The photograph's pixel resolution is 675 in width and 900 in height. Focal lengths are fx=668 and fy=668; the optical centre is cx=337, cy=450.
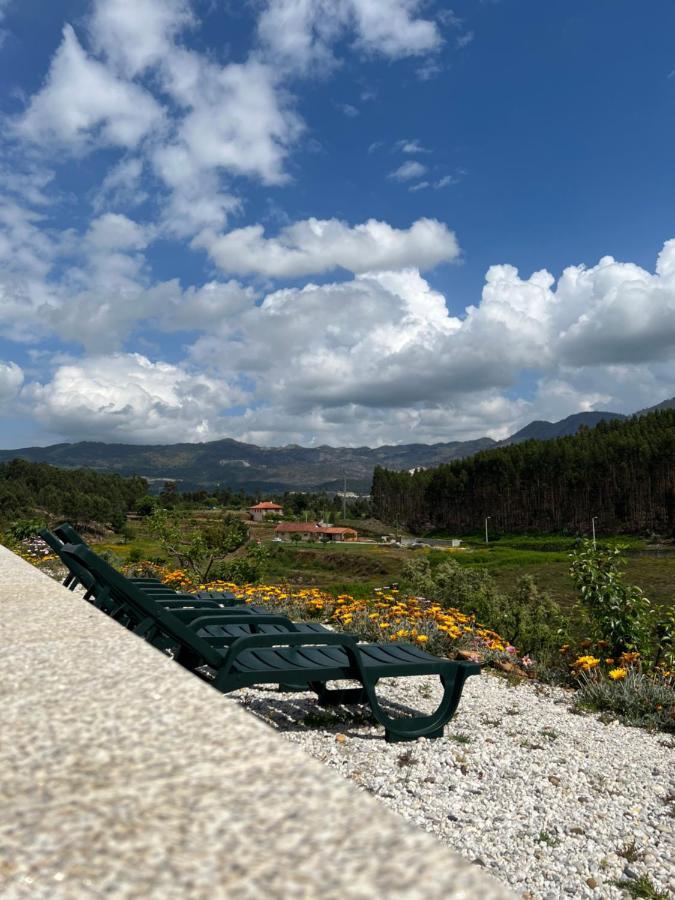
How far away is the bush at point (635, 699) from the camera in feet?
14.7

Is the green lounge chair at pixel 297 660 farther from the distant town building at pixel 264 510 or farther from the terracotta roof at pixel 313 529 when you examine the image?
the distant town building at pixel 264 510

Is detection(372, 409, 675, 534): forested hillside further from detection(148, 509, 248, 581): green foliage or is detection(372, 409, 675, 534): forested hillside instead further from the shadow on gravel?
the shadow on gravel

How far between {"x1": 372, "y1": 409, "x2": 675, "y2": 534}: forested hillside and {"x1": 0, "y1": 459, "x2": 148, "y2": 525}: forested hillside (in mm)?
39259

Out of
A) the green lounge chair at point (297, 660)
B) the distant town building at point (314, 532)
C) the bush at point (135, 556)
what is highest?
the green lounge chair at point (297, 660)

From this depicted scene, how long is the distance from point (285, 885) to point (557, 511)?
7540 cm

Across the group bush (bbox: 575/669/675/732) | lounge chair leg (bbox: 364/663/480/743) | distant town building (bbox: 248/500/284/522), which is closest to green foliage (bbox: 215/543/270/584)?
bush (bbox: 575/669/675/732)

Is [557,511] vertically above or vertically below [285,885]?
below

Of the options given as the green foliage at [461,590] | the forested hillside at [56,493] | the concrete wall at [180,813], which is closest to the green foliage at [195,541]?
the green foliage at [461,590]

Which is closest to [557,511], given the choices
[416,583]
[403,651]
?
[416,583]

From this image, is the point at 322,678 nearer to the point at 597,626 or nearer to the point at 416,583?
the point at 597,626

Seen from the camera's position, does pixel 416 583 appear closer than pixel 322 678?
No

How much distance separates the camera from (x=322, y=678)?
11.6 ft

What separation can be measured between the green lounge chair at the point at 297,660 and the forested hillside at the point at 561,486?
217 feet

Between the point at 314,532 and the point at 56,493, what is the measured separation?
116 feet
